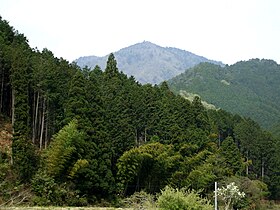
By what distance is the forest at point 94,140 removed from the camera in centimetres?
2711

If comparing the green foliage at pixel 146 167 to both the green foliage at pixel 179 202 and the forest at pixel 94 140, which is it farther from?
the green foliage at pixel 179 202

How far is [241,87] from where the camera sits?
13975 cm

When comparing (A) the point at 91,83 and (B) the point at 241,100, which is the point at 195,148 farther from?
(B) the point at 241,100

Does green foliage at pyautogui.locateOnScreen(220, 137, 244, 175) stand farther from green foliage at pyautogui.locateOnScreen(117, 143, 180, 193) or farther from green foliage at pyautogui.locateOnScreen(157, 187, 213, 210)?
green foliage at pyautogui.locateOnScreen(157, 187, 213, 210)

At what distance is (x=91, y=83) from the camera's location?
31609 millimetres

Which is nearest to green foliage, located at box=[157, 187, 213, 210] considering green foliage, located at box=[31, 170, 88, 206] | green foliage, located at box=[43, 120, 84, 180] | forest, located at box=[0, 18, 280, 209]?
forest, located at box=[0, 18, 280, 209]

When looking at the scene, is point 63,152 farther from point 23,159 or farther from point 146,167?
point 146,167

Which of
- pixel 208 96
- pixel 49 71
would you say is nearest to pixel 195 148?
pixel 49 71

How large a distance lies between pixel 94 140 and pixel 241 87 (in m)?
116

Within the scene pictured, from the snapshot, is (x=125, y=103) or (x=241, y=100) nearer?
(x=125, y=103)

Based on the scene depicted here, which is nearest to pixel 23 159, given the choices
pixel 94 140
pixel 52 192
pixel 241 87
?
pixel 52 192

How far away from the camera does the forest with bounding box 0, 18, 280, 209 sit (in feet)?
88.9

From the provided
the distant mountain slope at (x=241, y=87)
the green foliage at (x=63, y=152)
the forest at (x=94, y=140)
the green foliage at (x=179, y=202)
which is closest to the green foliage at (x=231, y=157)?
the forest at (x=94, y=140)

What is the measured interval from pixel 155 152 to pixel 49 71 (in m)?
10.1
